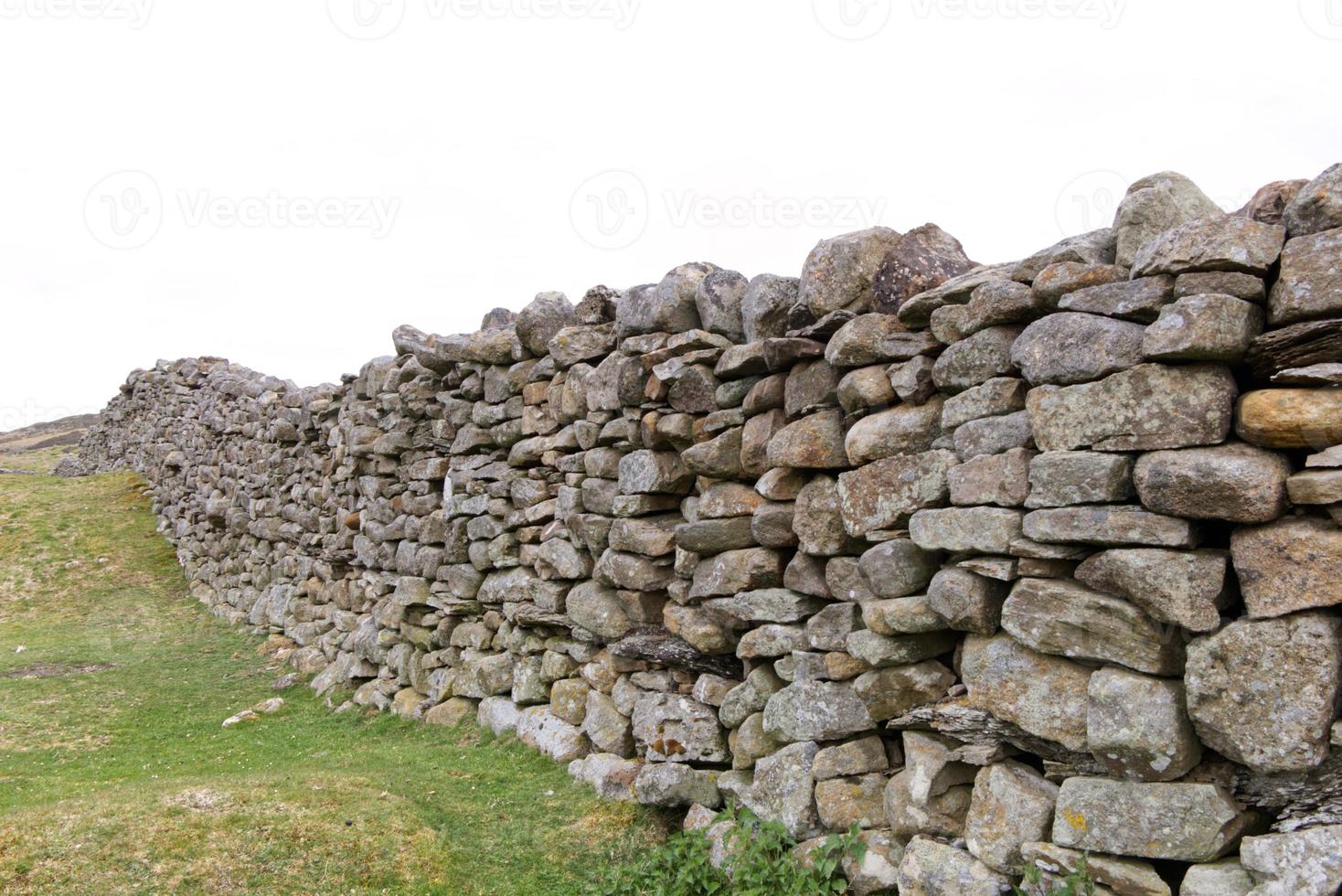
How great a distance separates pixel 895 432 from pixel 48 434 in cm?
6927

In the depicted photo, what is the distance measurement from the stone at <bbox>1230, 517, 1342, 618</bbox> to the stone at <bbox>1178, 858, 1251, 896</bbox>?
126cm

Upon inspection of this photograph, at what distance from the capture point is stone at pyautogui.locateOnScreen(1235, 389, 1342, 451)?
4578 mm

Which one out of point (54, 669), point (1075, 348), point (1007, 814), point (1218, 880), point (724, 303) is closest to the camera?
point (1218, 880)

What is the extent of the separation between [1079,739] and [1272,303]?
2.60 m

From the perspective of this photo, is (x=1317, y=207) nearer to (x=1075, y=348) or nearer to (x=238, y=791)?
(x=1075, y=348)

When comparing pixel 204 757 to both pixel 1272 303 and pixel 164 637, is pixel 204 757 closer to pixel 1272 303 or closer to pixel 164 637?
pixel 164 637

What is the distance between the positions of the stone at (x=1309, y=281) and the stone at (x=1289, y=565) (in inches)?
41.2

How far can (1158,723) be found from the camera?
4.97 meters

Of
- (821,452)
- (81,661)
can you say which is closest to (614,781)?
(821,452)

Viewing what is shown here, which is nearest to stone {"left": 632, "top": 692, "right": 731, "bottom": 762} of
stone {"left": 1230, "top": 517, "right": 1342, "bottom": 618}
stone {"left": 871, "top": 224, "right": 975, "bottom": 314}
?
stone {"left": 871, "top": 224, "right": 975, "bottom": 314}

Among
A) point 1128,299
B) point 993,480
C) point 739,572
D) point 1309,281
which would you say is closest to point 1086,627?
point 993,480

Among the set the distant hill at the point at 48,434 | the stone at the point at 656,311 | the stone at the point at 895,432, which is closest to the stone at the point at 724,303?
the stone at the point at 656,311

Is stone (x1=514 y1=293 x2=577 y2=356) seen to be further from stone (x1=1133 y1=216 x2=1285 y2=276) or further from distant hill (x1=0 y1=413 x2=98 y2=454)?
distant hill (x1=0 y1=413 x2=98 y2=454)

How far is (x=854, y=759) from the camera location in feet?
21.7
